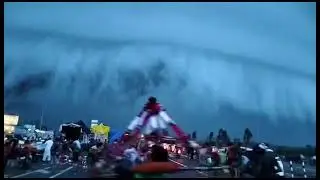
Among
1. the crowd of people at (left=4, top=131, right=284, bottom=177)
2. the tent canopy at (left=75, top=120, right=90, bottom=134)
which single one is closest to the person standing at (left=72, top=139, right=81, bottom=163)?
the crowd of people at (left=4, top=131, right=284, bottom=177)

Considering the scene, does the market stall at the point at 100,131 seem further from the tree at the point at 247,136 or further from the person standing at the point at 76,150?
the tree at the point at 247,136

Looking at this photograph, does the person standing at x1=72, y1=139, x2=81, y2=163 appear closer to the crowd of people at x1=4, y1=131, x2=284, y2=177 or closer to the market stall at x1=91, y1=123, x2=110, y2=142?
the crowd of people at x1=4, y1=131, x2=284, y2=177

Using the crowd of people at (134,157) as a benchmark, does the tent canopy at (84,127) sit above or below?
above

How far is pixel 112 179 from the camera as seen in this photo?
36.0ft

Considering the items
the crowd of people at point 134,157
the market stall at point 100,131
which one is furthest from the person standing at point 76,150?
the market stall at point 100,131

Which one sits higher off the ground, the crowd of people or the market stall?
the market stall

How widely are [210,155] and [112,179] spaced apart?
9.41 metres

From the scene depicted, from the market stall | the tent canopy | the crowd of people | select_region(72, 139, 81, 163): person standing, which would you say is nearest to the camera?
the crowd of people

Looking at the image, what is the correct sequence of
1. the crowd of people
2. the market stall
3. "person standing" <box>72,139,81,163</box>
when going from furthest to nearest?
the market stall < "person standing" <box>72,139,81,163</box> < the crowd of people

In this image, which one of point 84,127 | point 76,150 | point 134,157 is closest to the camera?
point 134,157

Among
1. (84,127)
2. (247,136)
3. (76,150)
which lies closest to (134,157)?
(247,136)

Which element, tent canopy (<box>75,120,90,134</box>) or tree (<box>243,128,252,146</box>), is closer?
tree (<box>243,128,252,146</box>)

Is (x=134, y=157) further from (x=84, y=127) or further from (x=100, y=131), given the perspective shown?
(x=84, y=127)
